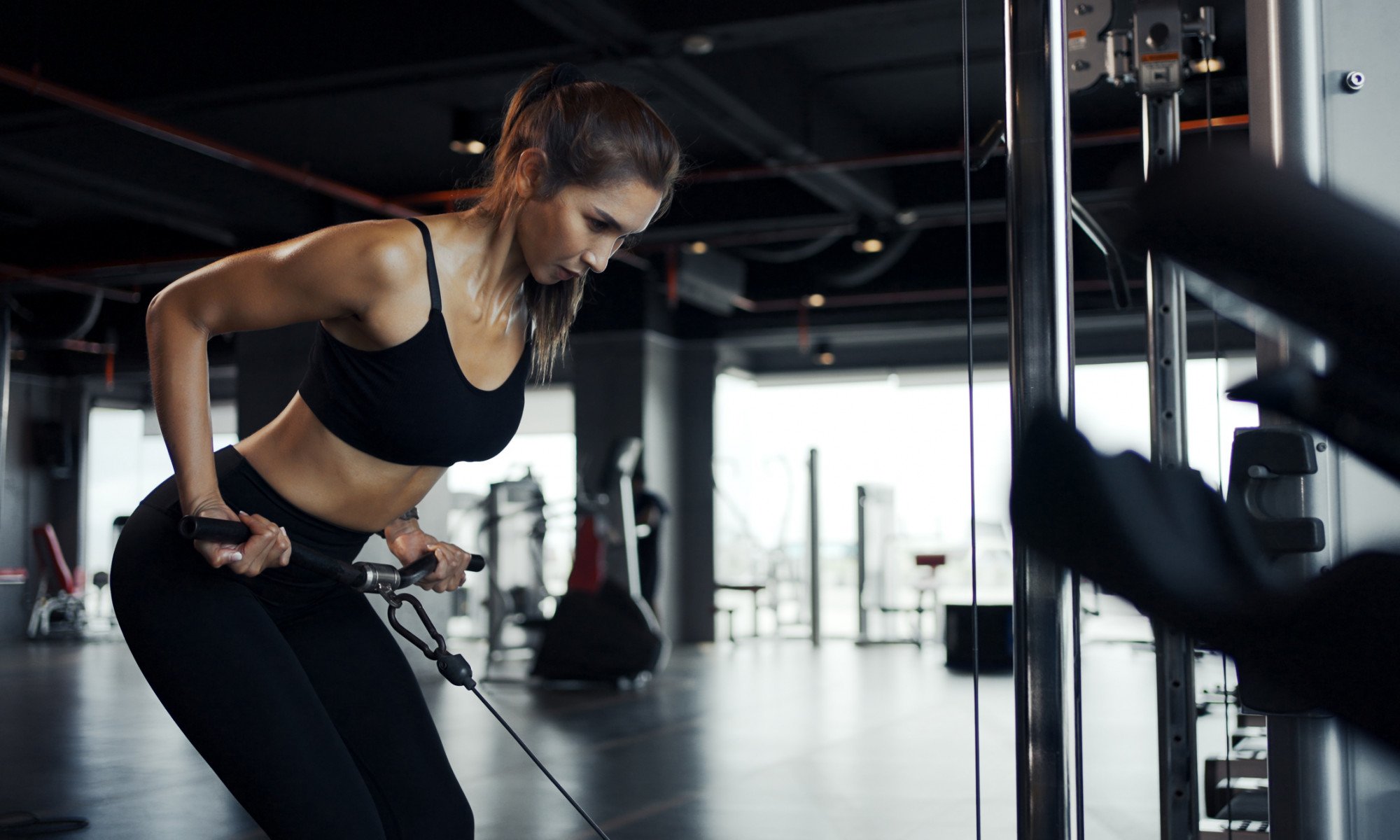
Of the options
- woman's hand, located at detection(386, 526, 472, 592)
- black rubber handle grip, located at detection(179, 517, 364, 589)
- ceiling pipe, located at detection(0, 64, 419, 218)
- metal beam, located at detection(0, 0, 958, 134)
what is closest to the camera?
black rubber handle grip, located at detection(179, 517, 364, 589)

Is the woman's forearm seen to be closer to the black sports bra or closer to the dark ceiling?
the black sports bra

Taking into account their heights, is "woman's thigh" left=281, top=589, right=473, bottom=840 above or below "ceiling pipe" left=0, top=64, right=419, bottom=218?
below

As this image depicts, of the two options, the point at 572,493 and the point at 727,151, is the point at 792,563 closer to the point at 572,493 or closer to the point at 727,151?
the point at 572,493

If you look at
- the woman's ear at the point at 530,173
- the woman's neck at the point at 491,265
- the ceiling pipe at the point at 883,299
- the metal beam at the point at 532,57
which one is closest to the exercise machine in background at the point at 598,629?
the ceiling pipe at the point at 883,299

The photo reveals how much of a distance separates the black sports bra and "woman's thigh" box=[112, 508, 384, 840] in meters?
0.22

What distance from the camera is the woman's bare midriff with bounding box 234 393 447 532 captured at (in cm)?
138

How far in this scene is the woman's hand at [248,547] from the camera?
1.22 m

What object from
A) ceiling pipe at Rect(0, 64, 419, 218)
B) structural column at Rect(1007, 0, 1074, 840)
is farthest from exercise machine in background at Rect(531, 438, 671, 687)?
structural column at Rect(1007, 0, 1074, 840)

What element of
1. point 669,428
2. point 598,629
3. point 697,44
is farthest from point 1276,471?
point 669,428

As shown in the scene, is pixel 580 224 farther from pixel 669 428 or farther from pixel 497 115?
pixel 669 428

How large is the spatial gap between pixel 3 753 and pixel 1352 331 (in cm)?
527

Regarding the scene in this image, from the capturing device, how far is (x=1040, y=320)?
87 centimetres

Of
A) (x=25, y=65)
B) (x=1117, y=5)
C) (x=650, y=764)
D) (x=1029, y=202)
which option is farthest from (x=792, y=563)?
(x=1029, y=202)

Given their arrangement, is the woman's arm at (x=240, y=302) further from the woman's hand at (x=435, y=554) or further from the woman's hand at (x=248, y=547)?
the woman's hand at (x=435, y=554)
